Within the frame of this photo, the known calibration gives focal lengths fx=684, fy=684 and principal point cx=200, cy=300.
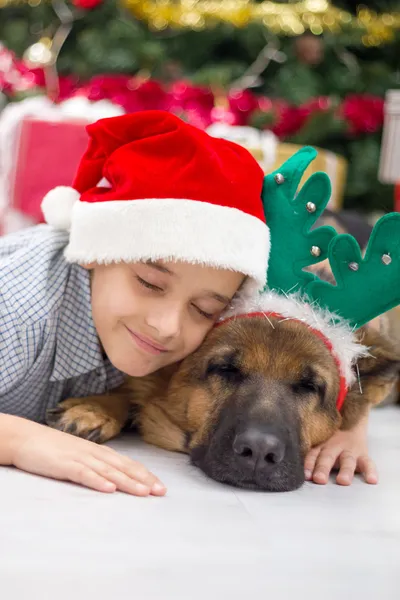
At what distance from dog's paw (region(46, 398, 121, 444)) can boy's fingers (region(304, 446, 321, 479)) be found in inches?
22.1

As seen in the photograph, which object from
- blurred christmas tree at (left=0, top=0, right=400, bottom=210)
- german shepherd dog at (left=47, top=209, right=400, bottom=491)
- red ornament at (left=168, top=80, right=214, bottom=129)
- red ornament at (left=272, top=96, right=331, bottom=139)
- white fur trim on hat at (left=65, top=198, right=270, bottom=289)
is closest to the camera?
german shepherd dog at (left=47, top=209, right=400, bottom=491)

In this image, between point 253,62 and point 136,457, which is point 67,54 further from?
point 136,457

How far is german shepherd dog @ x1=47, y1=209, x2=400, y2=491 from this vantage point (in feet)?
5.39

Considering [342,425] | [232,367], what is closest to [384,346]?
[342,425]

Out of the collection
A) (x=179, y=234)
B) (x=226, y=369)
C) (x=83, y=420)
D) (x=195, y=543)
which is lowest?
(x=83, y=420)

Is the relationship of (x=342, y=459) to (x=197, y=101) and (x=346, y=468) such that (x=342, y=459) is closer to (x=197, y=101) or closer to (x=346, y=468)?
(x=346, y=468)

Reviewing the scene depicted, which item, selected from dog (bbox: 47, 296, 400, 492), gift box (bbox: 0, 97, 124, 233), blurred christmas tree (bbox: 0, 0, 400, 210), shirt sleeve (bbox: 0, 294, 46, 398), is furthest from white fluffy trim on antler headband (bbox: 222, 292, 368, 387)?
blurred christmas tree (bbox: 0, 0, 400, 210)

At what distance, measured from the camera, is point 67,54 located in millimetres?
5359

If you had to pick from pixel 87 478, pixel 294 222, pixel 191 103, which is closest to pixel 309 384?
pixel 294 222

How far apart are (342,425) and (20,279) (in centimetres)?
102

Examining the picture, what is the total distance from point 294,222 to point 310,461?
26.0 inches

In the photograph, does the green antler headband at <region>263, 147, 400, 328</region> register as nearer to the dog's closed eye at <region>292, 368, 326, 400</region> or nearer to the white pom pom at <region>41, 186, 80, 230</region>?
the dog's closed eye at <region>292, 368, 326, 400</region>

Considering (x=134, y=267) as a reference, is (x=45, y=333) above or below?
below

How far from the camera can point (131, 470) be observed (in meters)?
1.56
